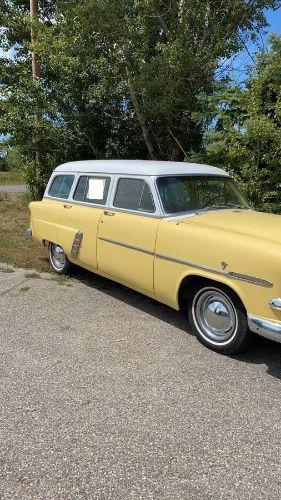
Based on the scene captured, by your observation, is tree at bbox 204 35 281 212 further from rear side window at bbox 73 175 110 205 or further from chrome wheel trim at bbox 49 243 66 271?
chrome wheel trim at bbox 49 243 66 271

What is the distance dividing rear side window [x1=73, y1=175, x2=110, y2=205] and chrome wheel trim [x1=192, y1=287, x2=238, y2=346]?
182 centimetres

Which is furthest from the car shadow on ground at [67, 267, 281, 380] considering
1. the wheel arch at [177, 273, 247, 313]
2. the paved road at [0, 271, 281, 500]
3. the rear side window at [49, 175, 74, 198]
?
the rear side window at [49, 175, 74, 198]

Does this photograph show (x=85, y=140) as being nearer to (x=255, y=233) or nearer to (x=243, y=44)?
(x=243, y=44)

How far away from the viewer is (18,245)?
26.1 ft

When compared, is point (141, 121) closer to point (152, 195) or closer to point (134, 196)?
point (134, 196)

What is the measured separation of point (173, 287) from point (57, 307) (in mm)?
1575

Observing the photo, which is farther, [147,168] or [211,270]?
[147,168]

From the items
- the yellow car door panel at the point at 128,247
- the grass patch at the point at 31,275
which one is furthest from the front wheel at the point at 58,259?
the yellow car door panel at the point at 128,247

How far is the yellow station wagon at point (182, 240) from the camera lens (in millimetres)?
3373

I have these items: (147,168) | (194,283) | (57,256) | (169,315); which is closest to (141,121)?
(57,256)

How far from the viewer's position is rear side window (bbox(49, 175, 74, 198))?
5874 millimetres

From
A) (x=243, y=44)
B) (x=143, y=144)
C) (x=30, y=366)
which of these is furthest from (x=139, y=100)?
(x=30, y=366)

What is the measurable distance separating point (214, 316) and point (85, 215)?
2.20 metres

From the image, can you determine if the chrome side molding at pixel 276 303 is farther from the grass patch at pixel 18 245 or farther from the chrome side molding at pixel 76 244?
the grass patch at pixel 18 245
